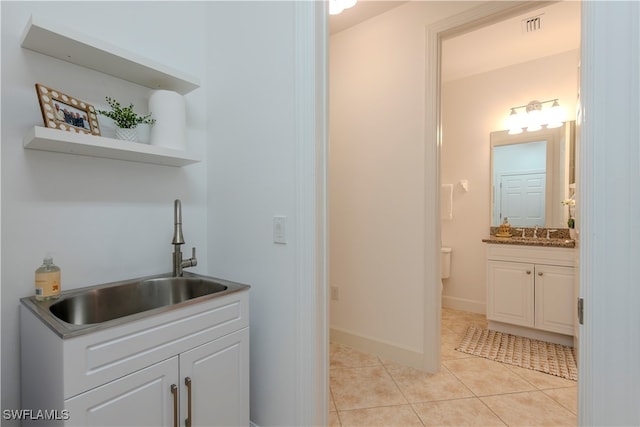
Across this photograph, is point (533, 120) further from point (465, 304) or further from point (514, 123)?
point (465, 304)

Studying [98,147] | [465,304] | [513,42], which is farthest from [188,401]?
[513,42]

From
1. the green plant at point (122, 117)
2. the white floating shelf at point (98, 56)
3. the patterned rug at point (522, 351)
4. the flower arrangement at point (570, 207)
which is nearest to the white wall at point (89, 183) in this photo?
the white floating shelf at point (98, 56)

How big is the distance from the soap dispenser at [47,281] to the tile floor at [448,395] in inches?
58.8

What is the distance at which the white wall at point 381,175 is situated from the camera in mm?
2293

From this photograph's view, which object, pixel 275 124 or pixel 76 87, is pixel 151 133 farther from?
pixel 275 124

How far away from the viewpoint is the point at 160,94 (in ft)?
4.70

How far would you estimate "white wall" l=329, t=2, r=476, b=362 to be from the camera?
90.3 inches

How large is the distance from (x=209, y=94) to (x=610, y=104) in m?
1.75

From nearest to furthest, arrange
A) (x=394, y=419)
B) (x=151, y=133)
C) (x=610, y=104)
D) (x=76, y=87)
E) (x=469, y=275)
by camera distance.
A: (x=610, y=104), (x=76, y=87), (x=151, y=133), (x=394, y=419), (x=469, y=275)

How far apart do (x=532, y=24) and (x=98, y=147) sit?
3.37 m

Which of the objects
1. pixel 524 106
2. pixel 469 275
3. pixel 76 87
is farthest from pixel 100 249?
pixel 524 106

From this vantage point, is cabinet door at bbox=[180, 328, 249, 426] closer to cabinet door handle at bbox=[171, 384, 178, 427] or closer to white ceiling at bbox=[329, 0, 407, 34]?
cabinet door handle at bbox=[171, 384, 178, 427]

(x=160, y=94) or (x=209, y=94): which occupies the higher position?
(x=209, y=94)

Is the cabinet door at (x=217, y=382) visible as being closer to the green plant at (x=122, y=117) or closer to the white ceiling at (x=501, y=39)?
the green plant at (x=122, y=117)
